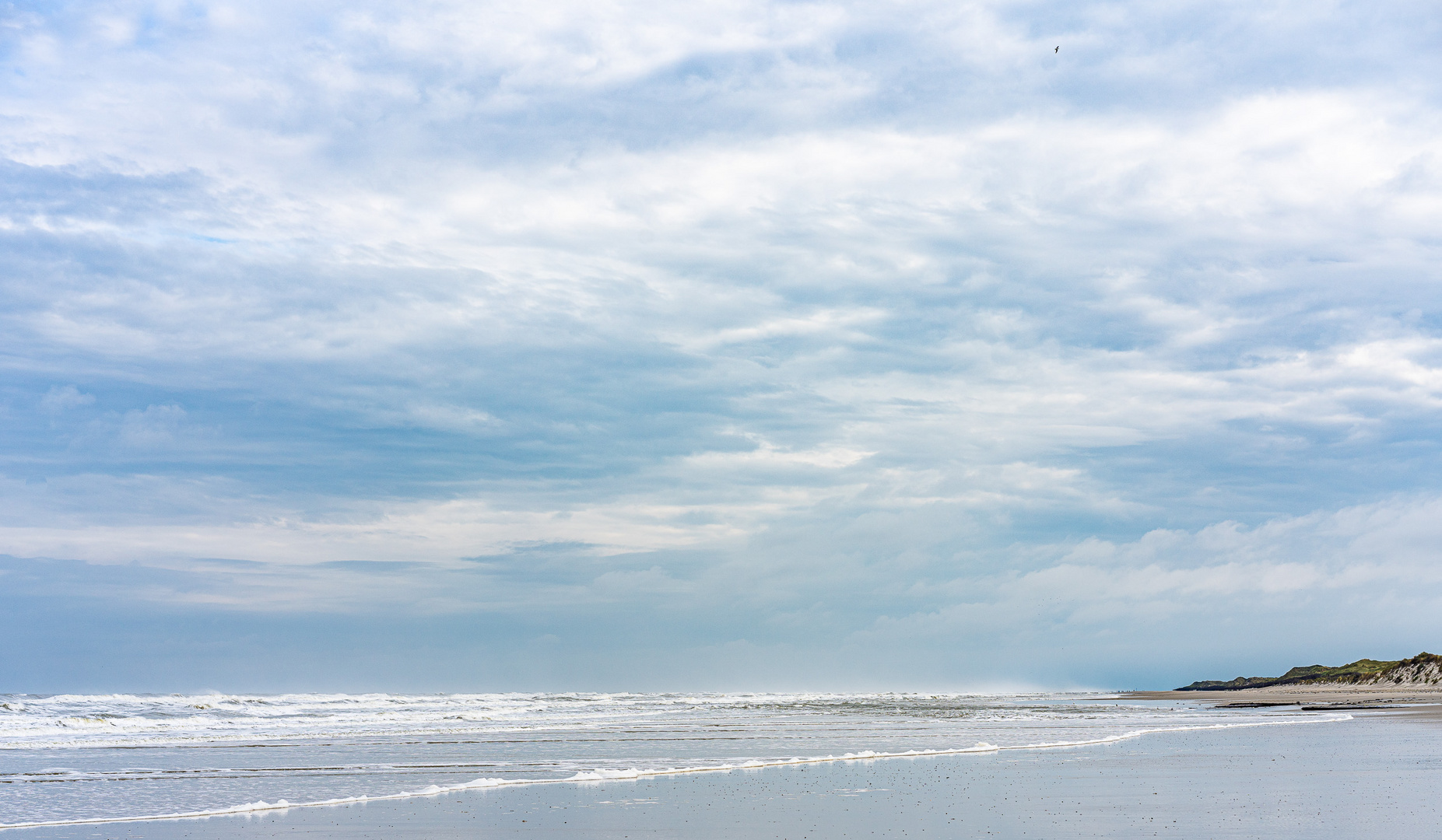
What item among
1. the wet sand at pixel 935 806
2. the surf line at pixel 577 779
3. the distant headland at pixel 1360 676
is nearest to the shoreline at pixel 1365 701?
the distant headland at pixel 1360 676

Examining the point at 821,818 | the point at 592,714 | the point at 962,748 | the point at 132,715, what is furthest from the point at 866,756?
the point at 132,715

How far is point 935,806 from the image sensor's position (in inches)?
763

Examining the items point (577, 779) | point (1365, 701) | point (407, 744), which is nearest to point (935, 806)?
point (577, 779)

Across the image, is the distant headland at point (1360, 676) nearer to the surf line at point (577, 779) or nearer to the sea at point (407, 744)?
the sea at point (407, 744)

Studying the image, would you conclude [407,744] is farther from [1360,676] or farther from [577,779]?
[1360,676]

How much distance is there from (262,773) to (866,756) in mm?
17496

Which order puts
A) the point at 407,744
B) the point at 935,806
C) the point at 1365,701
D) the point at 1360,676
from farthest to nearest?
the point at 1360,676, the point at 1365,701, the point at 407,744, the point at 935,806

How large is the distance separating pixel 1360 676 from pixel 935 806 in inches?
4502

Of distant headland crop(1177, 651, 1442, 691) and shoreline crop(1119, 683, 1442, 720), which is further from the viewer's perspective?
distant headland crop(1177, 651, 1442, 691)

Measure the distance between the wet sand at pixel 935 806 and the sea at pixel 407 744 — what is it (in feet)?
6.77

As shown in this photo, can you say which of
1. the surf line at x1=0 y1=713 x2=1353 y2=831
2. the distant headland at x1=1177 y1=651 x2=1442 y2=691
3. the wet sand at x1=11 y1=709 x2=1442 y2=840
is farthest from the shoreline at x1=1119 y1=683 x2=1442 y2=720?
the wet sand at x1=11 y1=709 x2=1442 y2=840

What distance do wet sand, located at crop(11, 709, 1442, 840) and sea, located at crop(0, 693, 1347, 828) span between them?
2063mm

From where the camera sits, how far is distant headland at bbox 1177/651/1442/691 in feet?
293

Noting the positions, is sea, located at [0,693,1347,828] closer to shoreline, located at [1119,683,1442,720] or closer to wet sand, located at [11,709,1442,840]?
wet sand, located at [11,709,1442,840]
